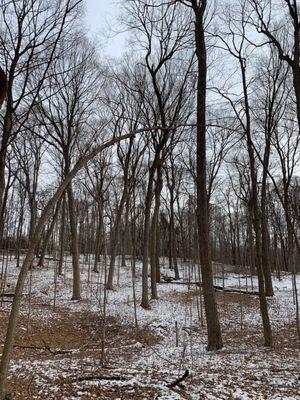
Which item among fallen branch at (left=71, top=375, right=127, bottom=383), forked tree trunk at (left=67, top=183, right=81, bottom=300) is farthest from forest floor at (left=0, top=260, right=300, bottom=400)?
forked tree trunk at (left=67, top=183, right=81, bottom=300)

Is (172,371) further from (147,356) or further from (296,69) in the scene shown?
(296,69)

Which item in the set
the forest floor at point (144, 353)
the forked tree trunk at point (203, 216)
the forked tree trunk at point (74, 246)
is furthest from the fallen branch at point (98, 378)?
the forked tree trunk at point (74, 246)

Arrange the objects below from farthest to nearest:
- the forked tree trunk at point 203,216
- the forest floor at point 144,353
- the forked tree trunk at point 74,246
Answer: the forked tree trunk at point 74,246, the forked tree trunk at point 203,216, the forest floor at point 144,353

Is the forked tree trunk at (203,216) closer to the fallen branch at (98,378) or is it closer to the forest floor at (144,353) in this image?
the forest floor at (144,353)

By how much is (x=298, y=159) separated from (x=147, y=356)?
1507cm

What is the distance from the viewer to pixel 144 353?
31.2 feet

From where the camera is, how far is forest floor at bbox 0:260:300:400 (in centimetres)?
605

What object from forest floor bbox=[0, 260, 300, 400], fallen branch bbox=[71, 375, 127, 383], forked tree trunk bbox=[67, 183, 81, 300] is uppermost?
forked tree trunk bbox=[67, 183, 81, 300]

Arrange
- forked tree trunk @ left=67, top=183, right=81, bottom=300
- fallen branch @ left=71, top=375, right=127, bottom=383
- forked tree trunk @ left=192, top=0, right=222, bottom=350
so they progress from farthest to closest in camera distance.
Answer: forked tree trunk @ left=67, top=183, right=81, bottom=300 < forked tree trunk @ left=192, top=0, right=222, bottom=350 < fallen branch @ left=71, top=375, right=127, bottom=383

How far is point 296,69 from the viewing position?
8.47 metres

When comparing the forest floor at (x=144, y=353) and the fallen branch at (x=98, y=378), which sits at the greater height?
the fallen branch at (x=98, y=378)

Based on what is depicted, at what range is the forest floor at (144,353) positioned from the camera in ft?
19.9

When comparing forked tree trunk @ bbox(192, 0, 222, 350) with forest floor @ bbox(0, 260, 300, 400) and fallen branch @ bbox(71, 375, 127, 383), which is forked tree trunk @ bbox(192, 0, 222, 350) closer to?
forest floor @ bbox(0, 260, 300, 400)

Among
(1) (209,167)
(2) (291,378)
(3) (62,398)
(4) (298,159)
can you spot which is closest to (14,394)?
(3) (62,398)
